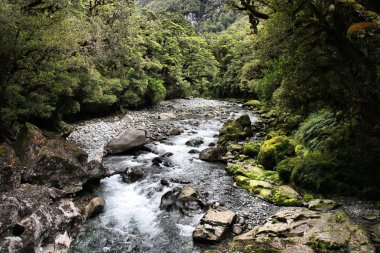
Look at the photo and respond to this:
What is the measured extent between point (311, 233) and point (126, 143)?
11949mm

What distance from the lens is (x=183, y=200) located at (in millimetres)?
10984

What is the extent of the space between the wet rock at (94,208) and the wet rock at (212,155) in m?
7.04

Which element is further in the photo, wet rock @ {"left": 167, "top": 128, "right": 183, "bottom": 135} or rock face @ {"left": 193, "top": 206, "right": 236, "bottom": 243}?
wet rock @ {"left": 167, "top": 128, "right": 183, "bottom": 135}

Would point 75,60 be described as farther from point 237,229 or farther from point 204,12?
point 204,12

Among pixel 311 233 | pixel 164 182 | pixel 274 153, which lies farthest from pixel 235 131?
pixel 311 233

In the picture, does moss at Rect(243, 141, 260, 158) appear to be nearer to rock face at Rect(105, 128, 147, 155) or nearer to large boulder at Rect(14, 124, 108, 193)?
rock face at Rect(105, 128, 147, 155)

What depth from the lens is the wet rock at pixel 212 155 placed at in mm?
16597

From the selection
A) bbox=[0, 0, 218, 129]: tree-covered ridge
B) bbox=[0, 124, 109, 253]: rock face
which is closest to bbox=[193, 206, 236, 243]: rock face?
bbox=[0, 124, 109, 253]: rock face

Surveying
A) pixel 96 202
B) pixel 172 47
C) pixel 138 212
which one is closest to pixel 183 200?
pixel 138 212

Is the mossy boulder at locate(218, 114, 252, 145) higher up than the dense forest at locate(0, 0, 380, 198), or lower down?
lower down

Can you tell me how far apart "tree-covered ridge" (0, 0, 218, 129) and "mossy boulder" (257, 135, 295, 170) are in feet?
36.1

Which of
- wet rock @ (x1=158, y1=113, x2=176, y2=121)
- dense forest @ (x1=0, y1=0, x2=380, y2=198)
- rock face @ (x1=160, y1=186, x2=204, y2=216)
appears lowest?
wet rock @ (x1=158, y1=113, x2=176, y2=121)

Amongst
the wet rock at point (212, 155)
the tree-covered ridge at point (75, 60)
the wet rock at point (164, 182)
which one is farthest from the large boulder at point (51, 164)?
the wet rock at point (212, 155)

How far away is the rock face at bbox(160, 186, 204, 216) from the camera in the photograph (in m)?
10.8
